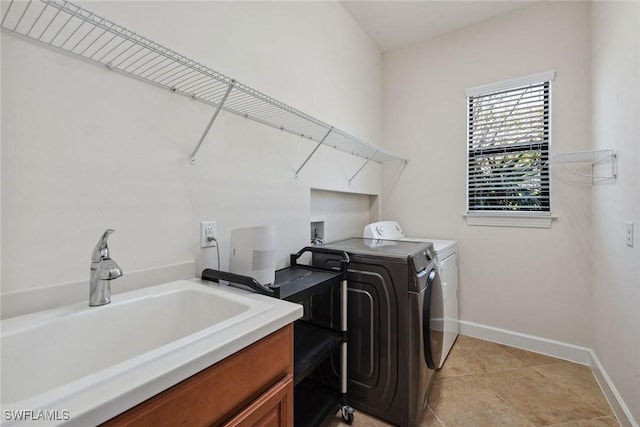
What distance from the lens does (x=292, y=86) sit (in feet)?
6.06

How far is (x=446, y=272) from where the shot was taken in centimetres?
220

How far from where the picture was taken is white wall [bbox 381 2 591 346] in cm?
222

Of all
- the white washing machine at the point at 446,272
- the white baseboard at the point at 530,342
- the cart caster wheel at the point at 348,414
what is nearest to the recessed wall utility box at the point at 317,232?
the white washing machine at the point at 446,272

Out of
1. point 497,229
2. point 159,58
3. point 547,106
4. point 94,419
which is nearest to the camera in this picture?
point 94,419

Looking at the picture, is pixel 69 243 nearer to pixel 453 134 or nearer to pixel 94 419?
pixel 94 419

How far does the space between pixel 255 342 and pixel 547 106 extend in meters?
2.88

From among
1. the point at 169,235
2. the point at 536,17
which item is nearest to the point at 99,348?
the point at 169,235

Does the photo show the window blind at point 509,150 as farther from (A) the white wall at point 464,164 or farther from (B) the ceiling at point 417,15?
(B) the ceiling at point 417,15

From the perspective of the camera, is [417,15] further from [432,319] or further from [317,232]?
[432,319]

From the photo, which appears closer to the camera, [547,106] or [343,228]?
[547,106]

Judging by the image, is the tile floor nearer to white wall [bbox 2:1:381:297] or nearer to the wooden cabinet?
the wooden cabinet

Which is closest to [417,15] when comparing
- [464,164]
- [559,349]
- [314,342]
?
[464,164]

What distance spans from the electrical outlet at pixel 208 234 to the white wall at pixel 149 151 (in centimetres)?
3

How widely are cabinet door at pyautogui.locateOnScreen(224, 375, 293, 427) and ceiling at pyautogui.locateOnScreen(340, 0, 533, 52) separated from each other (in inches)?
110
